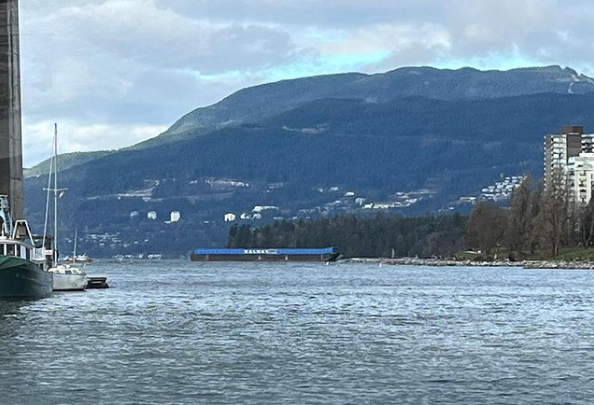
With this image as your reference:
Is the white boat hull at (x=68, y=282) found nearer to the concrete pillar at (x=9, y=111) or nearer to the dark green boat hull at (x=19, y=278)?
the concrete pillar at (x=9, y=111)

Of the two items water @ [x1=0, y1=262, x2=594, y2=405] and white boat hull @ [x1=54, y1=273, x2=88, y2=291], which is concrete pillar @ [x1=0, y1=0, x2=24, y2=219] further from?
white boat hull @ [x1=54, y1=273, x2=88, y2=291]

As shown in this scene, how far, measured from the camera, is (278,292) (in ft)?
386

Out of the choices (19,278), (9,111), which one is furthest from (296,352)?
(9,111)

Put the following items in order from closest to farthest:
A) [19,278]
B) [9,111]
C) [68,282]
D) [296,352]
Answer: [296,352]
[19,278]
[9,111]
[68,282]

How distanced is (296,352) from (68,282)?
187 feet

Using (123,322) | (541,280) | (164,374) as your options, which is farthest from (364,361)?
(541,280)

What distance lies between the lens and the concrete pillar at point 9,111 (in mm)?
96500

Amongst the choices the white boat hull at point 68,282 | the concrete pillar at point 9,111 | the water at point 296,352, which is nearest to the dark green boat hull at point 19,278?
the water at point 296,352

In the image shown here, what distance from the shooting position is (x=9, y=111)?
318ft

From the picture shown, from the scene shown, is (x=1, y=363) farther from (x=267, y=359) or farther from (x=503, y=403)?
(x=503, y=403)

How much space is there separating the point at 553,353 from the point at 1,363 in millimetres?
19583

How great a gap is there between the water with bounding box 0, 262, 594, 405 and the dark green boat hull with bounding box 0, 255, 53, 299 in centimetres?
110

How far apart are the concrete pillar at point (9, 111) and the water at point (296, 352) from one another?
8.55 m

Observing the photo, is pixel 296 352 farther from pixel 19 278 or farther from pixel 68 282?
pixel 68 282
